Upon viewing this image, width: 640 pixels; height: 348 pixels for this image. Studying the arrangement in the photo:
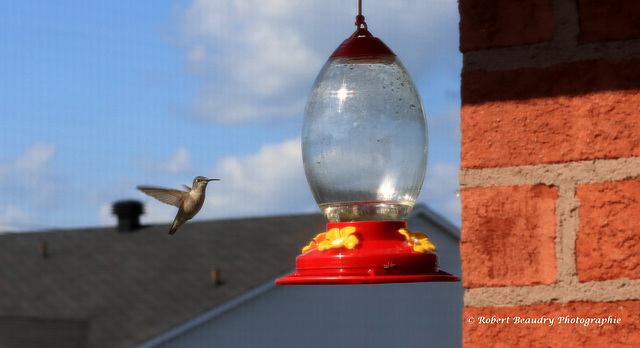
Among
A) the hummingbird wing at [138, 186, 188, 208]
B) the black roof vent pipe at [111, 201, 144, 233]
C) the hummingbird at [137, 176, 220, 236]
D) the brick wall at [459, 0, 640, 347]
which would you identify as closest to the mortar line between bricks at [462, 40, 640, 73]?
the brick wall at [459, 0, 640, 347]

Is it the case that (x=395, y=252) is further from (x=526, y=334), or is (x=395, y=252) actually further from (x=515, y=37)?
(x=515, y=37)

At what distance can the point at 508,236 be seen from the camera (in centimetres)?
205

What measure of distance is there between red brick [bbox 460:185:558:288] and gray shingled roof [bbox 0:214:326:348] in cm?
1707

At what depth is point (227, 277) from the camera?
20594mm

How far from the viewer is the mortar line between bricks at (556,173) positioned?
1967mm

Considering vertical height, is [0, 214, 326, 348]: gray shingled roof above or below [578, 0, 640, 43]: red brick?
below

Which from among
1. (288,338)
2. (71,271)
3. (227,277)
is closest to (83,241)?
(71,271)

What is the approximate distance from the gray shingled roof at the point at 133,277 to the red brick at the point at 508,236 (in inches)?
672

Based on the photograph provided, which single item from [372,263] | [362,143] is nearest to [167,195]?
[362,143]

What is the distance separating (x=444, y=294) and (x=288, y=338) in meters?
Result: 3.68

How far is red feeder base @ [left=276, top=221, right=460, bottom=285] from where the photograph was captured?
2346 millimetres

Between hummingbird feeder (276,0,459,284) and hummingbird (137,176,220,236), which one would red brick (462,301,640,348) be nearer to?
hummingbird feeder (276,0,459,284)

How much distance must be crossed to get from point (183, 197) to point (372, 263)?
199 centimetres

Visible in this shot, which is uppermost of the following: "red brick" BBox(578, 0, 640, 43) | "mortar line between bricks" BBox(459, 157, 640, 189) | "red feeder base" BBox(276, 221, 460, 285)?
"red brick" BBox(578, 0, 640, 43)
